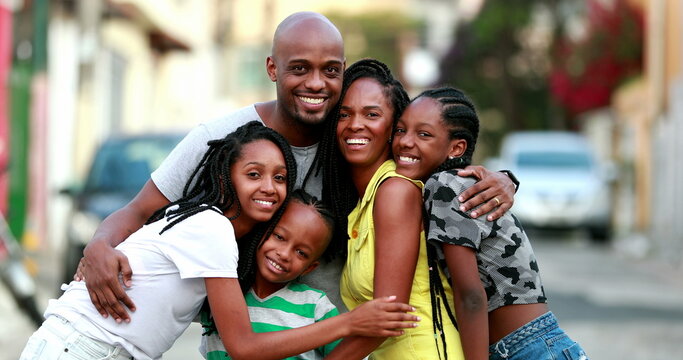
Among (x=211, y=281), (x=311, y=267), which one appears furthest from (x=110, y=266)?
(x=311, y=267)

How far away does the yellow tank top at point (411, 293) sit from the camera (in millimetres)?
3508

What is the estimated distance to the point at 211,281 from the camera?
3.42 m

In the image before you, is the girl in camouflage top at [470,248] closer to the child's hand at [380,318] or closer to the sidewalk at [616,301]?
the child's hand at [380,318]

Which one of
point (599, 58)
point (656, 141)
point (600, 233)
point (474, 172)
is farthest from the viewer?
point (599, 58)

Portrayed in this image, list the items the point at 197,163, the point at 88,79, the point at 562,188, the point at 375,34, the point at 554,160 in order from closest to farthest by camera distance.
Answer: the point at 197,163
the point at 88,79
the point at 562,188
the point at 554,160
the point at 375,34

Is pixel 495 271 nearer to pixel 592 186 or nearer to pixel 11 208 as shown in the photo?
pixel 11 208

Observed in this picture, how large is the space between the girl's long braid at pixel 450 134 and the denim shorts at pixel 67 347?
976 millimetres

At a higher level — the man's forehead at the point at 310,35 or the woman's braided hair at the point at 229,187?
the man's forehead at the point at 310,35

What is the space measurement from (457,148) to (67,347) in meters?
1.39

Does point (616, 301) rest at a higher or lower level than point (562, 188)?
lower

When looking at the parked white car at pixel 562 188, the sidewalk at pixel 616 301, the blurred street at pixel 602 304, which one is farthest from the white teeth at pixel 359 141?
the parked white car at pixel 562 188

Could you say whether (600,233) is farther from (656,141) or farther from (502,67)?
(502,67)

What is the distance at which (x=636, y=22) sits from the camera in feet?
82.2

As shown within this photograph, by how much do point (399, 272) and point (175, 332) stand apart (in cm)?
75
